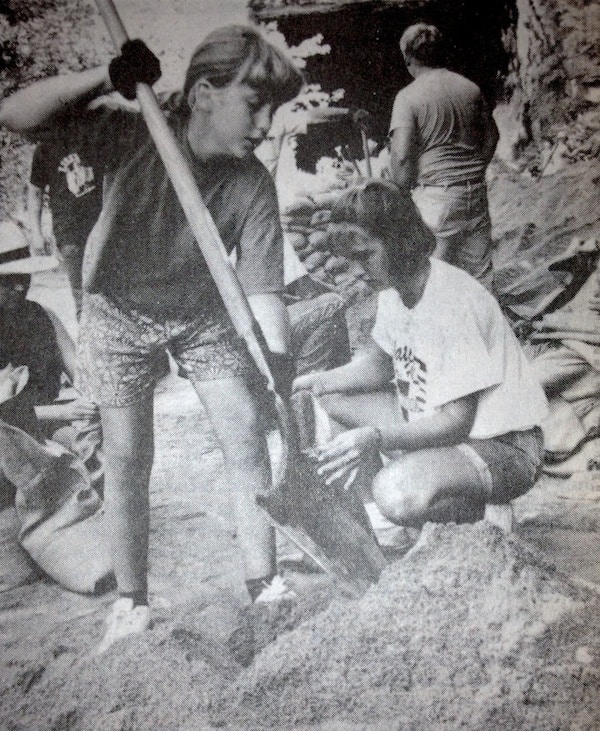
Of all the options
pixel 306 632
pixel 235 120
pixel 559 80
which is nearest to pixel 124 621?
pixel 306 632

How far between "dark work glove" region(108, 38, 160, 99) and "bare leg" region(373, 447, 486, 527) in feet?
6.40

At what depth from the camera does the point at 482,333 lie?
3008 millimetres

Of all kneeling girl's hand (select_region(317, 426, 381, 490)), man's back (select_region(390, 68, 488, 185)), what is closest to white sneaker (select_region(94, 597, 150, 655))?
kneeling girl's hand (select_region(317, 426, 381, 490))

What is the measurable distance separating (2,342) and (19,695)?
153cm

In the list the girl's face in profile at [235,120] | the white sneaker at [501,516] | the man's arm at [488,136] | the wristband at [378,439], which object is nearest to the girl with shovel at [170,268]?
the girl's face in profile at [235,120]

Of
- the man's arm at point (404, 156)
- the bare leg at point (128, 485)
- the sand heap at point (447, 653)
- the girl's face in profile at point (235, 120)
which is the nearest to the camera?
the sand heap at point (447, 653)

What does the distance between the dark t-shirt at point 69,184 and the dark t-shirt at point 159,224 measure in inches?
1.7

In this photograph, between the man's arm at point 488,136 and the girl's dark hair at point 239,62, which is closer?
the girl's dark hair at point 239,62

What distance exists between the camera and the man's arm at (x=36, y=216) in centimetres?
297

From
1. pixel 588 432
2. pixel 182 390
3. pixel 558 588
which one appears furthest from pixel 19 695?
pixel 588 432

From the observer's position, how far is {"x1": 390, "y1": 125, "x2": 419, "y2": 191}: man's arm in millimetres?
3074

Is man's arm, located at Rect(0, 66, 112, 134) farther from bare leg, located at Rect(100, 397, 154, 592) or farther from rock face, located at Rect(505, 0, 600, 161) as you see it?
rock face, located at Rect(505, 0, 600, 161)

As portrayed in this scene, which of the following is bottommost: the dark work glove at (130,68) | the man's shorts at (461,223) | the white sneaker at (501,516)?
the white sneaker at (501,516)

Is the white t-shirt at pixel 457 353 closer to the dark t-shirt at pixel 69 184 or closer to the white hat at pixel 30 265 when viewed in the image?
the dark t-shirt at pixel 69 184
